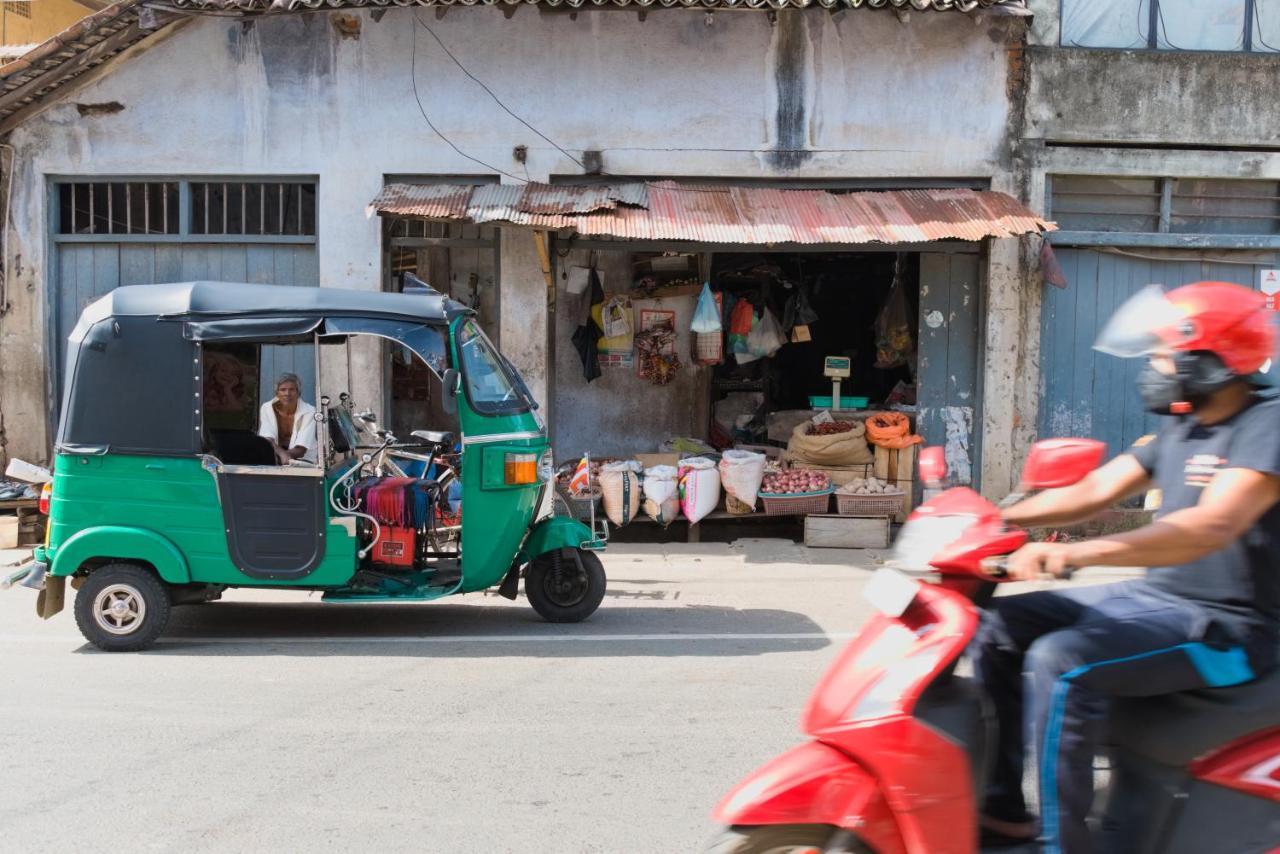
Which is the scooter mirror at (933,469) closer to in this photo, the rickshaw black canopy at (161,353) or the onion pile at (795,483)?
the rickshaw black canopy at (161,353)

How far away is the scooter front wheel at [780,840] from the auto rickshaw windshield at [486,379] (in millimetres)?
4549

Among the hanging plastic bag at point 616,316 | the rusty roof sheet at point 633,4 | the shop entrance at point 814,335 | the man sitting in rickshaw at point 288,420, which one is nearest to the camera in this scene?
the man sitting in rickshaw at point 288,420

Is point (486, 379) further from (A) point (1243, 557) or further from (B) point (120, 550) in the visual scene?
(A) point (1243, 557)

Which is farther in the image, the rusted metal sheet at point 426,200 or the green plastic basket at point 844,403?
the green plastic basket at point 844,403

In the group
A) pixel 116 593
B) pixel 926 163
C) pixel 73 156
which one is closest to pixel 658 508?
pixel 926 163

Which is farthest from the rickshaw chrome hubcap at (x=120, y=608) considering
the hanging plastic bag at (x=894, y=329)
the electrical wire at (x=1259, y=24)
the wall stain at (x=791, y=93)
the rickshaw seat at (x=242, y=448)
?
the electrical wire at (x=1259, y=24)

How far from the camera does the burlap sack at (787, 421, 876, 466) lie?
1098 centimetres

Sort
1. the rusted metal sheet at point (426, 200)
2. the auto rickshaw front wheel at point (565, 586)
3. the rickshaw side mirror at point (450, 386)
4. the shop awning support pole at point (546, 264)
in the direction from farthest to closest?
the shop awning support pole at point (546, 264) < the rusted metal sheet at point (426, 200) < the auto rickshaw front wheel at point (565, 586) < the rickshaw side mirror at point (450, 386)

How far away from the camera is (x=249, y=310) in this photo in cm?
698

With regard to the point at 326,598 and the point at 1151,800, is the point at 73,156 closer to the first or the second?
the point at 326,598

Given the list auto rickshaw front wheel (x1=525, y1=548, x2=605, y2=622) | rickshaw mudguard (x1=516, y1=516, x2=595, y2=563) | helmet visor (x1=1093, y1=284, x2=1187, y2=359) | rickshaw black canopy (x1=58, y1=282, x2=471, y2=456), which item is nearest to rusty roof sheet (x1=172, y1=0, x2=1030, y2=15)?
rickshaw black canopy (x1=58, y1=282, x2=471, y2=456)

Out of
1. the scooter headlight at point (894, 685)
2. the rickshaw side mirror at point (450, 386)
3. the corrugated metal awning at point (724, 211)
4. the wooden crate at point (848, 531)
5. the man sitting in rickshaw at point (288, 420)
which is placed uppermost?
the corrugated metal awning at point (724, 211)

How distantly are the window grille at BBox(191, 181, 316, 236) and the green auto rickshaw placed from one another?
14.4ft

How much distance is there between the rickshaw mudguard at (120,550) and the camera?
6.84m
